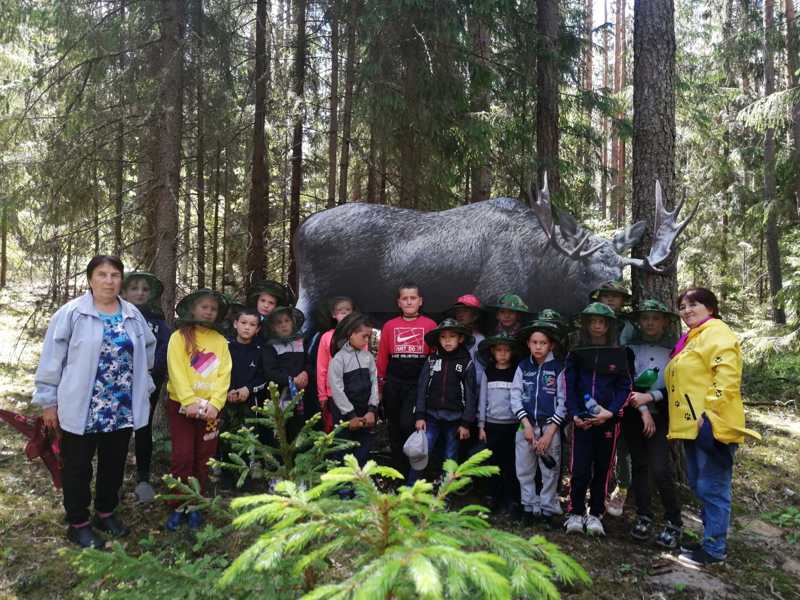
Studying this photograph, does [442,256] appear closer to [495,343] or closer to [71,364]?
[495,343]

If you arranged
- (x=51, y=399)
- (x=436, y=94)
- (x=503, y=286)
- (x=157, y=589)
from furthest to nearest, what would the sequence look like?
(x=436, y=94) < (x=503, y=286) < (x=51, y=399) < (x=157, y=589)

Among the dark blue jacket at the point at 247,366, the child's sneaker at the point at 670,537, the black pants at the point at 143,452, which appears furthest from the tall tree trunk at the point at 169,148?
the child's sneaker at the point at 670,537

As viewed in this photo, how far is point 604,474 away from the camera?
4688 mm

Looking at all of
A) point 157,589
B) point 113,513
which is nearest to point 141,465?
point 113,513

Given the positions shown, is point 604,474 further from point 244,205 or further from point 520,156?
point 244,205

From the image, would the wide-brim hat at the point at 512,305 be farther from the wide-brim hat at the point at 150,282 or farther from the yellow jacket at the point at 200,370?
the wide-brim hat at the point at 150,282

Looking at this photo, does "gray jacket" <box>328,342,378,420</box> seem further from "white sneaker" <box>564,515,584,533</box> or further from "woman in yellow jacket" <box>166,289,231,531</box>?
"white sneaker" <box>564,515,584,533</box>

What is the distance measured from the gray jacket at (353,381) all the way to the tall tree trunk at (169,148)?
2644 mm

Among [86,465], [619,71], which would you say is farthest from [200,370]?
[619,71]

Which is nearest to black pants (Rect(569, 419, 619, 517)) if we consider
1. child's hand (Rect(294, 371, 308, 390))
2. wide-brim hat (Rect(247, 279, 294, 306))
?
child's hand (Rect(294, 371, 308, 390))

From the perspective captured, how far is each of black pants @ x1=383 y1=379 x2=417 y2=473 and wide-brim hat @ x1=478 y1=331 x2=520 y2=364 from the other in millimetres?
703

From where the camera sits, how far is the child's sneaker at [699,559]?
13.7 feet

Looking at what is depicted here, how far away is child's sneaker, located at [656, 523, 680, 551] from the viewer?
4449mm

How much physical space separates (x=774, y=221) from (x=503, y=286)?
1343 cm
